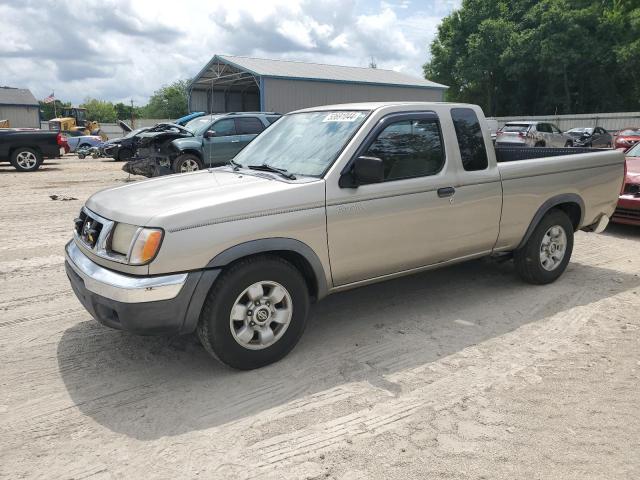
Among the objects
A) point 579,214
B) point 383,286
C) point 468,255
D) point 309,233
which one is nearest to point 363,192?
point 309,233

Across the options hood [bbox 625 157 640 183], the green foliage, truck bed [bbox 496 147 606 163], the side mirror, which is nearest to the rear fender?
truck bed [bbox 496 147 606 163]

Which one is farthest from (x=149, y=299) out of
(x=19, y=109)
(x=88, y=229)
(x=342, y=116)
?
(x=19, y=109)

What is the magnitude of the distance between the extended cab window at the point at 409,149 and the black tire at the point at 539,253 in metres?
1.51

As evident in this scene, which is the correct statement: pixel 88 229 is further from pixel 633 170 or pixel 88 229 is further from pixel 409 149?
pixel 633 170

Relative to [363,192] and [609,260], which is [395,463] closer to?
[363,192]

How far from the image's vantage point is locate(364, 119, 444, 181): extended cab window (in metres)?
4.19

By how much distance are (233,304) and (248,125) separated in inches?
433

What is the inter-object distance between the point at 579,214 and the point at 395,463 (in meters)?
4.10

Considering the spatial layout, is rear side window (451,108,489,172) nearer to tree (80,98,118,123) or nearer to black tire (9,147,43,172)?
black tire (9,147,43,172)

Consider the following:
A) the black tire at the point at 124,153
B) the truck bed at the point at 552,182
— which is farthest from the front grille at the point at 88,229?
the black tire at the point at 124,153

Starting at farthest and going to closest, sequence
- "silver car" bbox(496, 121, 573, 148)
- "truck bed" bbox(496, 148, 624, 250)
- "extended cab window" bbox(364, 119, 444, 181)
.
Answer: "silver car" bbox(496, 121, 573, 148) → "truck bed" bbox(496, 148, 624, 250) → "extended cab window" bbox(364, 119, 444, 181)

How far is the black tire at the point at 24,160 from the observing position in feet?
56.7

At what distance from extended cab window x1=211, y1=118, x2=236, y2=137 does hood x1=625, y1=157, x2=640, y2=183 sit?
8881 millimetres

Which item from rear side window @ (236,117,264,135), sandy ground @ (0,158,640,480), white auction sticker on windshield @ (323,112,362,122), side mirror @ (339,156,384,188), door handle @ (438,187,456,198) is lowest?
sandy ground @ (0,158,640,480)
